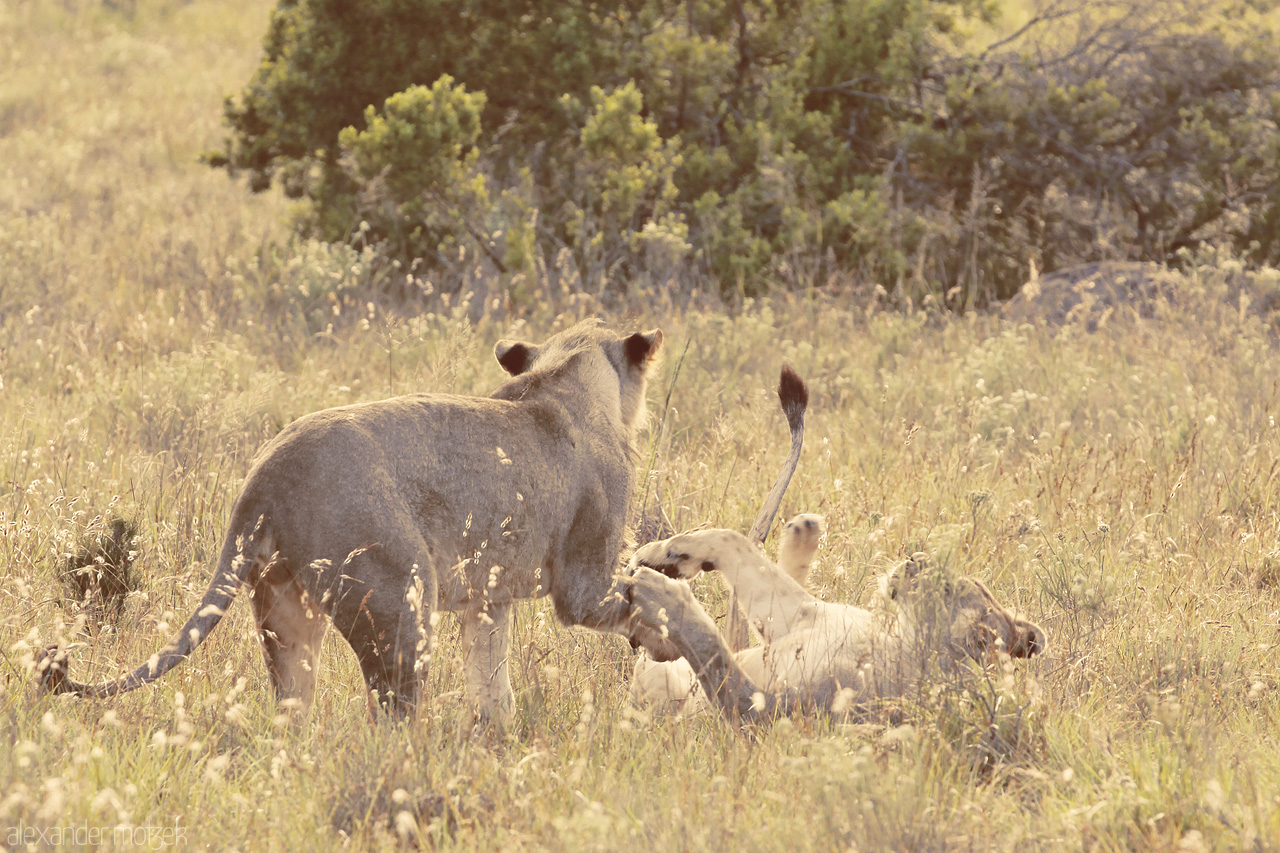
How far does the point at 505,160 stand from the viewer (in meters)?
10.6

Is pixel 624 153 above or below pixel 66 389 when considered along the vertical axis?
above

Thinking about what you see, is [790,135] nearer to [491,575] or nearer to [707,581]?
[707,581]

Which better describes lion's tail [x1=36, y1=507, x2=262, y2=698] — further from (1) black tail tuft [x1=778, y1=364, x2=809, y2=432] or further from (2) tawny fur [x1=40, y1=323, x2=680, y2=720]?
(1) black tail tuft [x1=778, y1=364, x2=809, y2=432]

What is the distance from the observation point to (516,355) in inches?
179

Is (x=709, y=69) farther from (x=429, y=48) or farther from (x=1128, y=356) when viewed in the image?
(x=1128, y=356)

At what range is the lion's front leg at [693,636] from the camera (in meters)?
3.38

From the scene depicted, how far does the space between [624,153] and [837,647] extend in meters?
6.59

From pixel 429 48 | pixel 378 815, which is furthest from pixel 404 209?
pixel 378 815

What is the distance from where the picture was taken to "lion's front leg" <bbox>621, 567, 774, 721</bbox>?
11.1ft

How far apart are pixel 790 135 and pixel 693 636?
7.18 meters

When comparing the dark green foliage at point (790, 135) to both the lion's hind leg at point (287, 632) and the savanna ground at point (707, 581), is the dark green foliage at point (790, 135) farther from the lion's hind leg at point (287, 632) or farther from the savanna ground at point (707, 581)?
the lion's hind leg at point (287, 632)

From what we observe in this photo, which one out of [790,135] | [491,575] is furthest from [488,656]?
[790,135]

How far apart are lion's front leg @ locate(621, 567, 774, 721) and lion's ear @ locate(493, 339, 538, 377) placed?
1210 mm

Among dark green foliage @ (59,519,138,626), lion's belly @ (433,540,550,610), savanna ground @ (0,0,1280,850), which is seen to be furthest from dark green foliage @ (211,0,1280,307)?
lion's belly @ (433,540,550,610)
